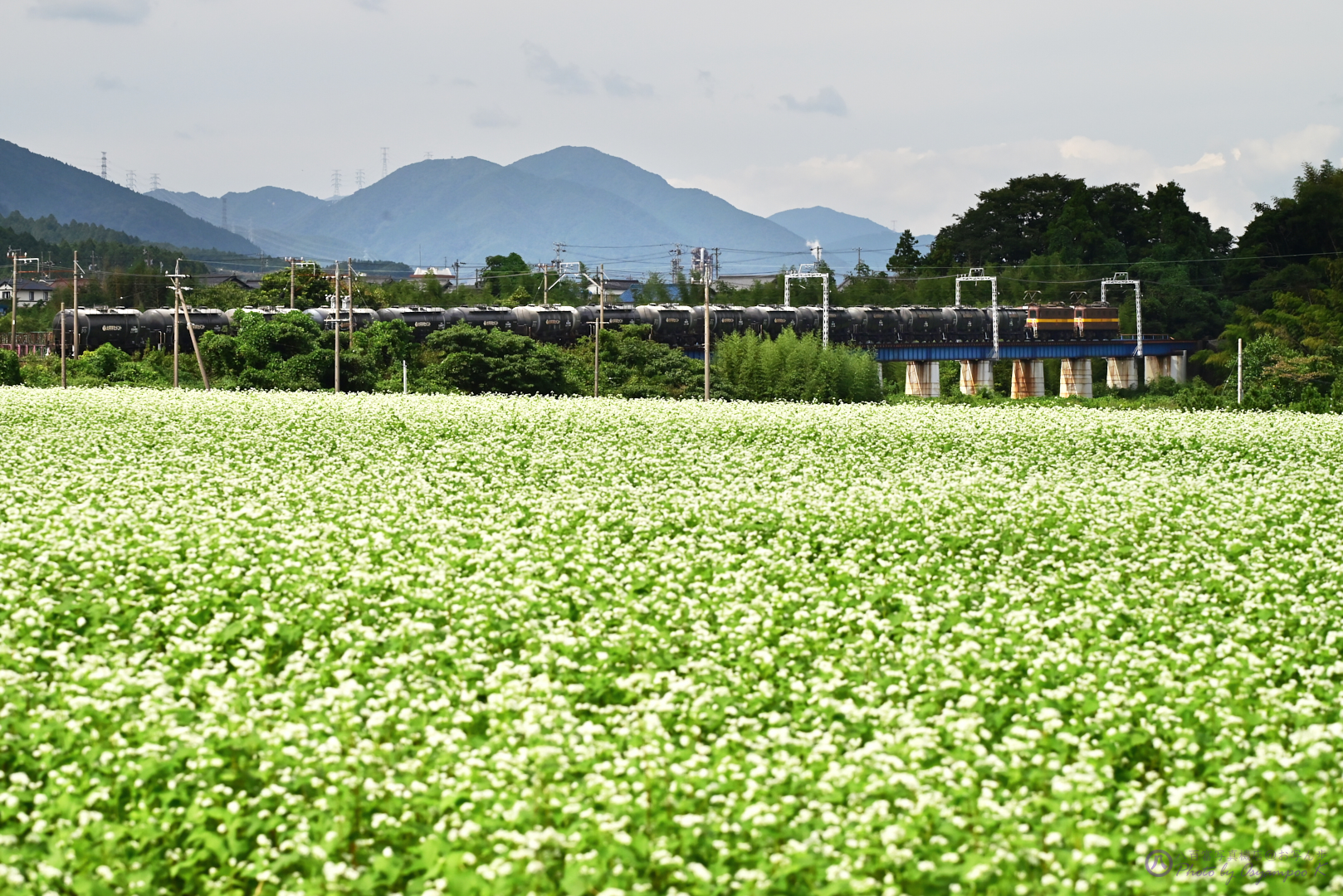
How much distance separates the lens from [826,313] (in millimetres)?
80938

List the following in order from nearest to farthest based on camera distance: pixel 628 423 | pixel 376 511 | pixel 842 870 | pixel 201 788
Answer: pixel 842 870 → pixel 201 788 → pixel 376 511 → pixel 628 423

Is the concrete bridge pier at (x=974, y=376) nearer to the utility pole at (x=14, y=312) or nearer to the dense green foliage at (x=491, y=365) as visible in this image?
the dense green foliage at (x=491, y=365)

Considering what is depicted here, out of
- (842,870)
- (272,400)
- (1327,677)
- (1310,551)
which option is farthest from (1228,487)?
(272,400)

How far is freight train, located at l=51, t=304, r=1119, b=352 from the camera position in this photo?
72938 millimetres

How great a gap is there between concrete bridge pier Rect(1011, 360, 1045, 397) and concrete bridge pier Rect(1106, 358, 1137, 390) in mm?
9380

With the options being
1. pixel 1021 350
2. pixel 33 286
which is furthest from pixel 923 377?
pixel 33 286

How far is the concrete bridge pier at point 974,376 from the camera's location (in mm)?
99375

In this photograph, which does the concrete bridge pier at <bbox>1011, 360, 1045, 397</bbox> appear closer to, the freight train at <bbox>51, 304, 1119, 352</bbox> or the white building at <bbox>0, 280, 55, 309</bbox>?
the freight train at <bbox>51, 304, 1119, 352</bbox>

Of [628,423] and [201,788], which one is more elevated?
[628,423]

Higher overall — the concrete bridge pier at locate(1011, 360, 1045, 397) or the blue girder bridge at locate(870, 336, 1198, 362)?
the blue girder bridge at locate(870, 336, 1198, 362)

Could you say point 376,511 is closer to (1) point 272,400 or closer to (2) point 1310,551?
(2) point 1310,551

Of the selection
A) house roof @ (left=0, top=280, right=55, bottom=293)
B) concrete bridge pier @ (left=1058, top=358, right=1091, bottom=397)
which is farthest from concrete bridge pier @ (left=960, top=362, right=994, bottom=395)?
house roof @ (left=0, top=280, right=55, bottom=293)

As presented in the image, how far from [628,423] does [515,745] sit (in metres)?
23.3

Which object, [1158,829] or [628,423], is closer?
[1158,829]
